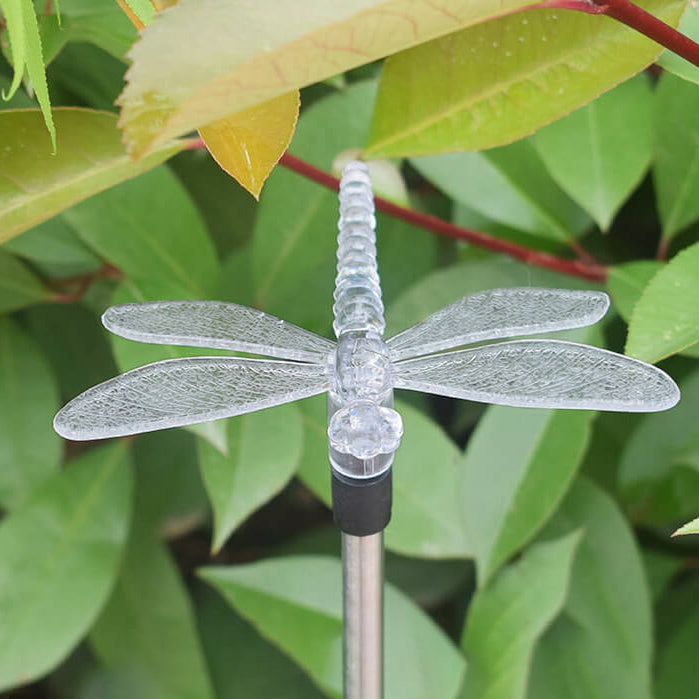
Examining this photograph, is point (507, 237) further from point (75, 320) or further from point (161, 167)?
point (75, 320)

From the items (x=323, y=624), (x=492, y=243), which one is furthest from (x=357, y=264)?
(x=323, y=624)

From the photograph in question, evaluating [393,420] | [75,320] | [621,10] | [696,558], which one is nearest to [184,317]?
[393,420]

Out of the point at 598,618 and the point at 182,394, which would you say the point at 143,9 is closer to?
the point at 182,394

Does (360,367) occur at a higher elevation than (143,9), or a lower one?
lower

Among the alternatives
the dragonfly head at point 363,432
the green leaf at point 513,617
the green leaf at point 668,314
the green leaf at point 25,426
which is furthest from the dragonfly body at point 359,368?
the green leaf at point 25,426

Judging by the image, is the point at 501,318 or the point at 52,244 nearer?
the point at 501,318

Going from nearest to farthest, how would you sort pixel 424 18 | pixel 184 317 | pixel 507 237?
pixel 424 18 → pixel 184 317 → pixel 507 237

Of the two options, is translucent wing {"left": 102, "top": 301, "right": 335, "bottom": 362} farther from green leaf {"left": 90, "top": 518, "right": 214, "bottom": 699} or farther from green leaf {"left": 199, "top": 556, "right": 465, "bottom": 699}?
green leaf {"left": 90, "top": 518, "right": 214, "bottom": 699}
